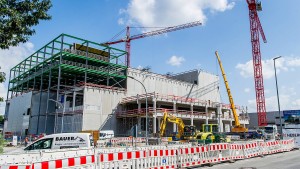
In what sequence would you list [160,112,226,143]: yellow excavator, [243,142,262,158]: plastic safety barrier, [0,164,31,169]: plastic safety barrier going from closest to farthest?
1. [0,164,31,169]: plastic safety barrier
2. [243,142,262,158]: plastic safety barrier
3. [160,112,226,143]: yellow excavator

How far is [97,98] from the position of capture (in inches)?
1737

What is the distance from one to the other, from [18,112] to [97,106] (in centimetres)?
2374

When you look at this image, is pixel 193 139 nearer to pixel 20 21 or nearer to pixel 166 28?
pixel 20 21

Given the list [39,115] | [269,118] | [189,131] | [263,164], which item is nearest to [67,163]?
[263,164]

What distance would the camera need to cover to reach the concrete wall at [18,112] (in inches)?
2103

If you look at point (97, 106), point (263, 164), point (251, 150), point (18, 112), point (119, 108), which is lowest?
point (263, 164)

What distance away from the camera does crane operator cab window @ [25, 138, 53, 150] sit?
13.1 meters

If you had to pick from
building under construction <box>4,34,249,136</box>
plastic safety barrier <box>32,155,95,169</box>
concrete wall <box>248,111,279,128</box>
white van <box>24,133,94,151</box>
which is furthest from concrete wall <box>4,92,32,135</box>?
concrete wall <box>248,111,279,128</box>

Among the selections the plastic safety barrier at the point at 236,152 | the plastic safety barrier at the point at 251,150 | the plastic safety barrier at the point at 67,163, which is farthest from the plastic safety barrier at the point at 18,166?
the plastic safety barrier at the point at 251,150

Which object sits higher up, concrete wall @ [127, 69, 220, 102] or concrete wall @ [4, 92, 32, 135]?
concrete wall @ [127, 69, 220, 102]

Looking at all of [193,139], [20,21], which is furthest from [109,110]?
[20,21]

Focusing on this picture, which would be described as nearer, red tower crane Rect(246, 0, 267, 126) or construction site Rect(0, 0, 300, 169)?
construction site Rect(0, 0, 300, 169)

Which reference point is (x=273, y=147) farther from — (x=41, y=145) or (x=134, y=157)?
(x=41, y=145)

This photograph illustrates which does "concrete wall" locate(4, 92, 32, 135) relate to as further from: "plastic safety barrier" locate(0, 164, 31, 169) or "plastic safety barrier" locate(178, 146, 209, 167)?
"plastic safety barrier" locate(0, 164, 31, 169)
